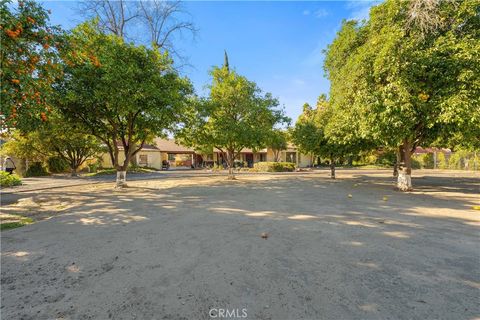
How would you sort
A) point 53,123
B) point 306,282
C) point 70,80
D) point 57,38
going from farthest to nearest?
point 53,123 → point 70,80 → point 57,38 → point 306,282

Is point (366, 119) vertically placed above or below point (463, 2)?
below

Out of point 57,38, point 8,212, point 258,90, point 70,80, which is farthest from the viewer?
point 258,90

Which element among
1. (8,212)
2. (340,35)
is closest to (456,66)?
(340,35)

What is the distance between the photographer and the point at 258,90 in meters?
19.5

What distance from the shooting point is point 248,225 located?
235 inches

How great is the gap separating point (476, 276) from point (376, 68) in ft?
27.5

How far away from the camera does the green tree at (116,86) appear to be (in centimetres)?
1051

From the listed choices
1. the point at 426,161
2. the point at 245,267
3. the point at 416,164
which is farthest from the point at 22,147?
the point at 426,161

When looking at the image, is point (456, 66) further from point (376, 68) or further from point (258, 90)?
point (258, 90)

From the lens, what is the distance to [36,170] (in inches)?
970

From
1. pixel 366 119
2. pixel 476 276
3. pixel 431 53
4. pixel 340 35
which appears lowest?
pixel 476 276

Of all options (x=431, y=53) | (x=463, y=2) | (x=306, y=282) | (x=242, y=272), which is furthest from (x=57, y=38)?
(x=463, y=2)

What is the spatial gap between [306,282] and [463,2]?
41.4ft

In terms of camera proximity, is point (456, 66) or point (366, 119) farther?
point (366, 119)
